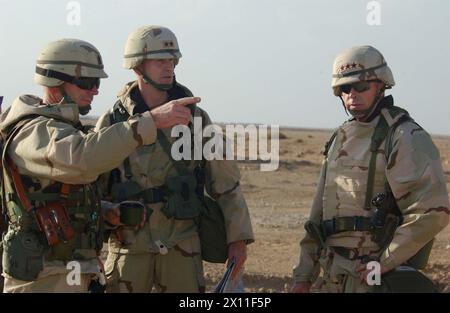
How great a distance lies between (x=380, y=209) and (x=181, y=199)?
4.37ft

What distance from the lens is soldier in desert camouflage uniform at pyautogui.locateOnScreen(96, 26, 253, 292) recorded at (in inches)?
232

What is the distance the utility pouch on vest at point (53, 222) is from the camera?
505 centimetres

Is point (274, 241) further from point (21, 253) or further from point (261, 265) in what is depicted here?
point (21, 253)

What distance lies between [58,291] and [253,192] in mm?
14396

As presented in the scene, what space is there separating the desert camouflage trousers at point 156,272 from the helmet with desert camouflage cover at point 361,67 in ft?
5.19

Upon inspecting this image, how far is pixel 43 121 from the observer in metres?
5.03

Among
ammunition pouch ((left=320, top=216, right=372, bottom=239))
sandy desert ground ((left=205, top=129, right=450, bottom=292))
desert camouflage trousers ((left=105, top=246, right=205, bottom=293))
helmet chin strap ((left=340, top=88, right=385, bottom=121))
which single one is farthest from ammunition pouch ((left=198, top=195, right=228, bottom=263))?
sandy desert ground ((left=205, top=129, right=450, bottom=292))

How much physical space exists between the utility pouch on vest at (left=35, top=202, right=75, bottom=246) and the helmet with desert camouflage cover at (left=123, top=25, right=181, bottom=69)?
1413mm

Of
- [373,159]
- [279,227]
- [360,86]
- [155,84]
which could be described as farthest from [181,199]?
[279,227]

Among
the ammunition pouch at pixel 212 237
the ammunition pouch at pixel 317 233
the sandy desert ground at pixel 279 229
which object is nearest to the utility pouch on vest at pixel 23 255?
the ammunition pouch at pixel 212 237

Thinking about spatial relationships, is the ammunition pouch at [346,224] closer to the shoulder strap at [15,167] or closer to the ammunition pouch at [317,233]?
the ammunition pouch at [317,233]

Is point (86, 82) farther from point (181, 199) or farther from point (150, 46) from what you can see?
point (181, 199)

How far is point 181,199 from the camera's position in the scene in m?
5.84
